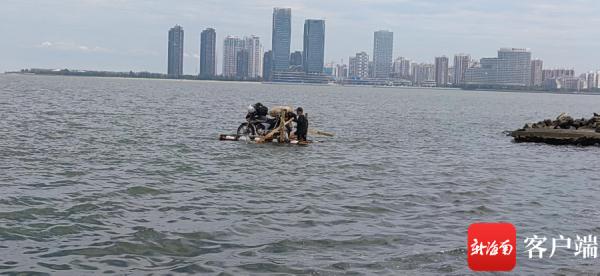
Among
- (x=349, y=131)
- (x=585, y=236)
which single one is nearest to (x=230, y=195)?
(x=585, y=236)

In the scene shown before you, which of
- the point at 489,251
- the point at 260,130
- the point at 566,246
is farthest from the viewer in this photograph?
the point at 260,130

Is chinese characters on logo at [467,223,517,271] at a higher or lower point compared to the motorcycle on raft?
lower

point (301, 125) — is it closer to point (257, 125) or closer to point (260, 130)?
point (260, 130)

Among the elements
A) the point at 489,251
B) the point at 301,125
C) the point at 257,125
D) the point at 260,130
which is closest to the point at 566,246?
the point at 489,251

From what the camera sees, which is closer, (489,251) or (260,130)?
(489,251)

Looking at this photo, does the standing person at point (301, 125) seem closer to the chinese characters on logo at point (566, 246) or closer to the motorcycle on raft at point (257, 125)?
the motorcycle on raft at point (257, 125)

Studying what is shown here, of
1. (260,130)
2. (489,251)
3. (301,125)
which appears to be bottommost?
(489,251)

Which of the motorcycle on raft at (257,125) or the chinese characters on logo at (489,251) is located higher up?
the motorcycle on raft at (257,125)

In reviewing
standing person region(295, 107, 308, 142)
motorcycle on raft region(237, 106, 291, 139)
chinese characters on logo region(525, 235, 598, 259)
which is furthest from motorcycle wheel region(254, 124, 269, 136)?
chinese characters on logo region(525, 235, 598, 259)

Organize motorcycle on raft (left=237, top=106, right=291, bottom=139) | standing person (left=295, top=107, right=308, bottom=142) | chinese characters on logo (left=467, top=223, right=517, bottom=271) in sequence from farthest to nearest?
motorcycle on raft (left=237, top=106, right=291, bottom=139)
standing person (left=295, top=107, right=308, bottom=142)
chinese characters on logo (left=467, top=223, right=517, bottom=271)

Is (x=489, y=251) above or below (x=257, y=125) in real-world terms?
below

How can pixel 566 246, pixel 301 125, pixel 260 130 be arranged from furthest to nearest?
1. pixel 260 130
2. pixel 301 125
3. pixel 566 246

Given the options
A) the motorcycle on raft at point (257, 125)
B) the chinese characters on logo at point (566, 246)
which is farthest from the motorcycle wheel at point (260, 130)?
the chinese characters on logo at point (566, 246)

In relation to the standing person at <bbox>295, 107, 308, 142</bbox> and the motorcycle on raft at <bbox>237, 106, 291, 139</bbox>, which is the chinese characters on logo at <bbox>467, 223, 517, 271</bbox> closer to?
the standing person at <bbox>295, 107, 308, 142</bbox>
